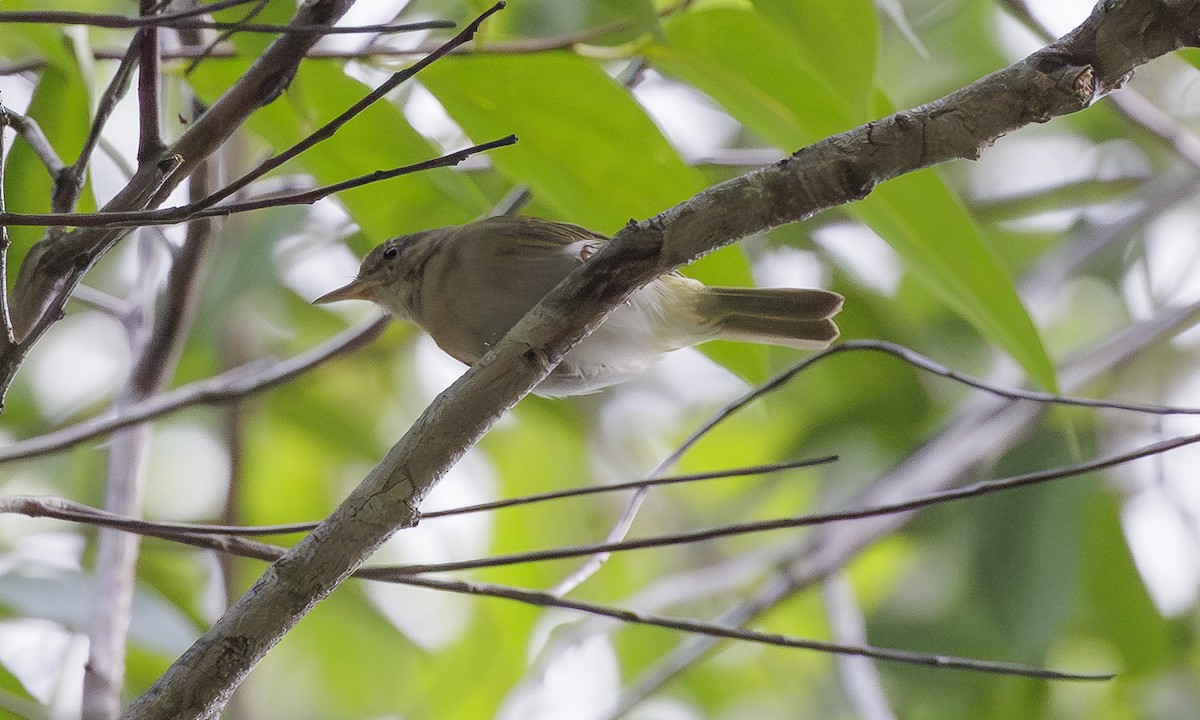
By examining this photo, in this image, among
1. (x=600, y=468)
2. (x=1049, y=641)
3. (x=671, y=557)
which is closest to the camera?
(x=1049, y=641)

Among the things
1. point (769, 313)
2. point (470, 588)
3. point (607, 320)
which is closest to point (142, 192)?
point (470, 588)

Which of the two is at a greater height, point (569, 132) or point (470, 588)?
point (569, 132)

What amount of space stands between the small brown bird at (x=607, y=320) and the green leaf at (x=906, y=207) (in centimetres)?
28

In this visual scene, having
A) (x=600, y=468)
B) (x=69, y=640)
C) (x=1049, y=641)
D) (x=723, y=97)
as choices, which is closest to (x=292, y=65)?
(x=723, y=97)

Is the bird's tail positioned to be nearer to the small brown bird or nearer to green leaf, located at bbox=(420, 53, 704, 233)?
the small brown bird

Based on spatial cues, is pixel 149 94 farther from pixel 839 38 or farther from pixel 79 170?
pixel 839 38

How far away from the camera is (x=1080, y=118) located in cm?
320

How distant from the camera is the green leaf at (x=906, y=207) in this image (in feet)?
4.85

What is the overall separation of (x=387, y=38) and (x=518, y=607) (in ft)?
5.47

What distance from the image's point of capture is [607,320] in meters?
1.78

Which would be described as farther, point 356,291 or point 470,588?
point 356,291

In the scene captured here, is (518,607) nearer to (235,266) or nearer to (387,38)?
(235,266)

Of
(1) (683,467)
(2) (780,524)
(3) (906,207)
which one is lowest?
(2) (780,524)

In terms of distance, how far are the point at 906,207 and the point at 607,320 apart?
0.51 metres
